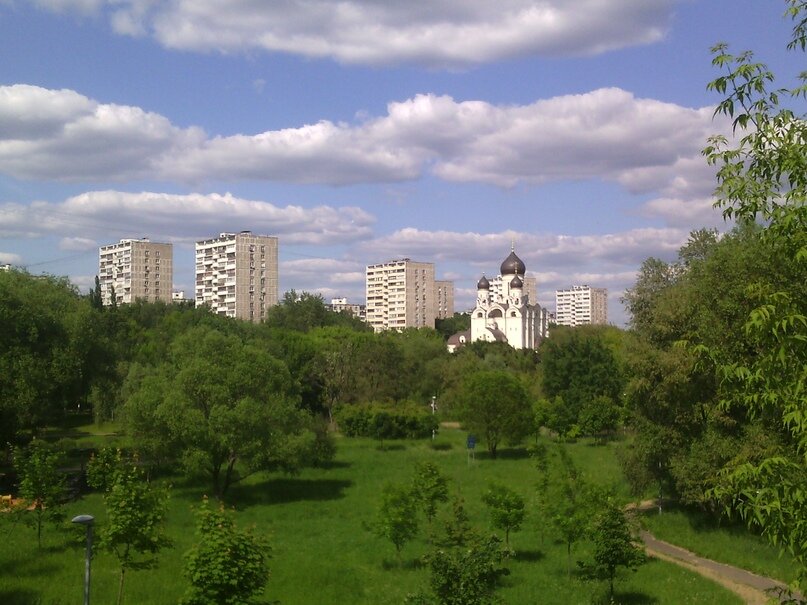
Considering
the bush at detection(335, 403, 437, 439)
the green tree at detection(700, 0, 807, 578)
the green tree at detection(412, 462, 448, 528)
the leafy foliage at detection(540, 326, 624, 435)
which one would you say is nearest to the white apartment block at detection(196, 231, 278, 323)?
the bush at detection(335, 403, 437, 439)

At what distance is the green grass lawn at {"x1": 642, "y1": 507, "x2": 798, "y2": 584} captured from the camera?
67.5 feet

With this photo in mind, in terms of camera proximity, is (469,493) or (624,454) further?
(469,493)

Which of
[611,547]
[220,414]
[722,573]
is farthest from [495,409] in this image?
[611,547]

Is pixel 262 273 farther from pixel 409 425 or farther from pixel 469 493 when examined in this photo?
pixel 469 493

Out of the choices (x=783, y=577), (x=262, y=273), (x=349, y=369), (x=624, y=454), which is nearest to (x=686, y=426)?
(x=624, y=454)

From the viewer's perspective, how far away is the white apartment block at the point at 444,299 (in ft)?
563

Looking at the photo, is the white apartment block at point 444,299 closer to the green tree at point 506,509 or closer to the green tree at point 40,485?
the green tree at point 506,509

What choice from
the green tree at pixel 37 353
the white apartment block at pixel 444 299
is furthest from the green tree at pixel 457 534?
the white apartment block at pixel 444 299

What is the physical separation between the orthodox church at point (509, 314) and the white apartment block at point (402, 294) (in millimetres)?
39883

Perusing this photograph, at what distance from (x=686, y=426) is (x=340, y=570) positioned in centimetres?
1253

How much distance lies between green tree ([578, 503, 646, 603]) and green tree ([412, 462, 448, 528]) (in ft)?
21.9

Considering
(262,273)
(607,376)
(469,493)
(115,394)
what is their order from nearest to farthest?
1. (469,493)
2. (115,394)
3. (607,376)
4. (262,273)

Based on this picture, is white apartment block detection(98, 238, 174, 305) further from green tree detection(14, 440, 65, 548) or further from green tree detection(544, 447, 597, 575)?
green tree detection(544, 447, 597, 575)

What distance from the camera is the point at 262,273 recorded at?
114062mm
